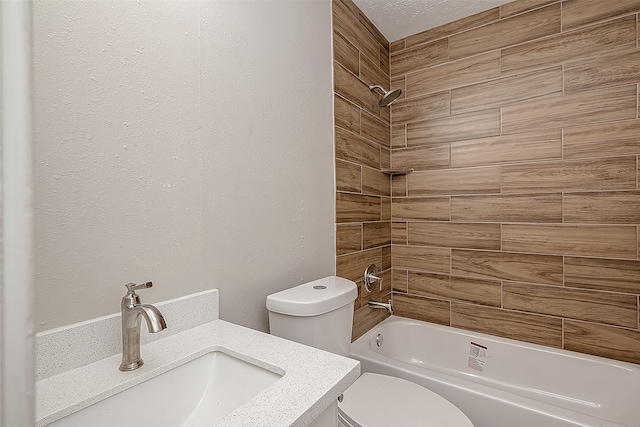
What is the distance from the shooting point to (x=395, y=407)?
4.00ft

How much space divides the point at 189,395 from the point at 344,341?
0.62m

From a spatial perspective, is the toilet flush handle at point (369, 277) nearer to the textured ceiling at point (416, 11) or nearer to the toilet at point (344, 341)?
the toilet at point (344, 341)

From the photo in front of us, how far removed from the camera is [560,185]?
173 centimetres

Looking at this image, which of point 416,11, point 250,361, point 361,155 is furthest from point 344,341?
point 416,11

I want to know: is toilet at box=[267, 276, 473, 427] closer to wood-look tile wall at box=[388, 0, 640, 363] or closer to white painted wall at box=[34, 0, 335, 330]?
white painted wall at box=[34, 0, 335, 330]

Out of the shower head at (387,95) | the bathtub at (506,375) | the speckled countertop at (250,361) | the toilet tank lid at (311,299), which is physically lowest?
the bathtub at (506,375)

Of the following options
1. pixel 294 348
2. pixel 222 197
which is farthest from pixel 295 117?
pixel 294 348

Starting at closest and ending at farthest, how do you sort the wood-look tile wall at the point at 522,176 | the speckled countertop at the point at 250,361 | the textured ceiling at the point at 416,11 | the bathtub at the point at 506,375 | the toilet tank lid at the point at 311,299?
the speckled countertop at the point at 250,361 → the toilet tank lid at the point at 311,299 → the bathtub at the point at 506,375 → the wood-look tile wall at the point at 522,176 → the textured ceiling at the point at 416,11

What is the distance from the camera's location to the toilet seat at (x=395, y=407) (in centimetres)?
113

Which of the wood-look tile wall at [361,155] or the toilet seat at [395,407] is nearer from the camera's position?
the toilet seat at [395,407]

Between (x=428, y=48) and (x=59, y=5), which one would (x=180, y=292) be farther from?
(x=428, y=48)

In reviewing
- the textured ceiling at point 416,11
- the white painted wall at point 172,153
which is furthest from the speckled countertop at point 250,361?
the textured ceiling at point 416,11

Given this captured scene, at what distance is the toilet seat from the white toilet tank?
22cm

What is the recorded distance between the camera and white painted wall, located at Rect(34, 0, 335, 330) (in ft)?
2.34
